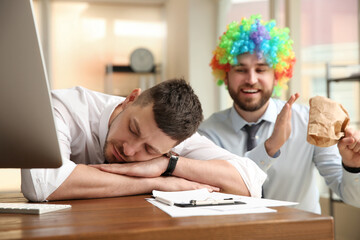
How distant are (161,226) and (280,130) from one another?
1.34 metres

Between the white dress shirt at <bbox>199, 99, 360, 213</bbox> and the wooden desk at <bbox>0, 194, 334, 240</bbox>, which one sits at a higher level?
the wooden desk at <bbox>0, 194, 334, 240</bbox>

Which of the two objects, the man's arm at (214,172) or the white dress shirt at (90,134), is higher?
the white dress shirt at (90,134)

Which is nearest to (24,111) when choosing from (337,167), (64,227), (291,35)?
(64,227)

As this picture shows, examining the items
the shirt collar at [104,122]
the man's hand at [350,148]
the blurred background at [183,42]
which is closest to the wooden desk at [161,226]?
the shirt collar at [104,122]

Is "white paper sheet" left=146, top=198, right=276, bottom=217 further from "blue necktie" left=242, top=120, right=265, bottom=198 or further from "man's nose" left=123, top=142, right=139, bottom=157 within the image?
"blue necktie" left=242, top=120, right=265, bottom=198

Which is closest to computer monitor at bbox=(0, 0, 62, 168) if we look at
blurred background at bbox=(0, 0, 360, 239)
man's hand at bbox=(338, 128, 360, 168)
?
man's hand at bbox=(338, 128, 360, 168)

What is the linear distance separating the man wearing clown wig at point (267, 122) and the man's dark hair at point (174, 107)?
30.3 inches

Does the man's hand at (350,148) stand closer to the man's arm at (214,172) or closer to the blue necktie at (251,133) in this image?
Answer: the man's arm at (214,172)

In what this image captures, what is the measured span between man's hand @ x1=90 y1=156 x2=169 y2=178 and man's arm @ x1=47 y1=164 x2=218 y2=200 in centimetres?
2

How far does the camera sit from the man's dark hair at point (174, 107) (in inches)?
50.7

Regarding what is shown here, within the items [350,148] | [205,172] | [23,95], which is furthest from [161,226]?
[350,148]

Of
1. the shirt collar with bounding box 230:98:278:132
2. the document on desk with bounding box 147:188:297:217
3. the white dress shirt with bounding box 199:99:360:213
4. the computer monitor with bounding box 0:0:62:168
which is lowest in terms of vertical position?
the white dress shirt with bounding box 199:99:360:213

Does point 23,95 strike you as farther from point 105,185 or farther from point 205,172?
point 205,172

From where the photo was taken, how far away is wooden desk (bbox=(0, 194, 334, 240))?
27.7 inches
